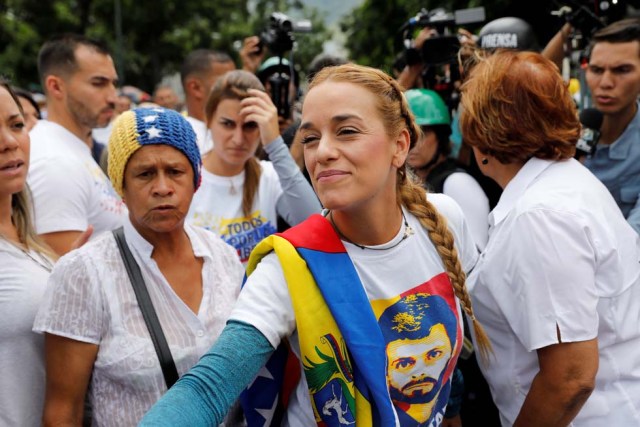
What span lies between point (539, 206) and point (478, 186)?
3.87 feet

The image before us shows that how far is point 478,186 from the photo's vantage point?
315 centimetres

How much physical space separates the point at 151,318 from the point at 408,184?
3.09ft

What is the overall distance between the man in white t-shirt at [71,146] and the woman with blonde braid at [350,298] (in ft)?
5.64

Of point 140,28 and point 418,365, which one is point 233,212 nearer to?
point 418,365

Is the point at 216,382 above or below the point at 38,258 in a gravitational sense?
below

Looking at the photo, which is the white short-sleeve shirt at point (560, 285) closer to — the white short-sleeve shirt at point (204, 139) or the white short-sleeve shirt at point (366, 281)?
the white short-sleeve shirt at point (366, 281)

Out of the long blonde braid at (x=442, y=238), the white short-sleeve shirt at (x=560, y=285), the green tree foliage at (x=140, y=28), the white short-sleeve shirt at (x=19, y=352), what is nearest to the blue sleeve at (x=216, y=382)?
the long blonde braid at (x=442, y=238)

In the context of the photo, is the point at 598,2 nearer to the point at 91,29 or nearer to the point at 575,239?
the point at 575,239

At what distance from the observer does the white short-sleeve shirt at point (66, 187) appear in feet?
10.3

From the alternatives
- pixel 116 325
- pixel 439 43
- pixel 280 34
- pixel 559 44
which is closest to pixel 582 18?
pixel 559 44

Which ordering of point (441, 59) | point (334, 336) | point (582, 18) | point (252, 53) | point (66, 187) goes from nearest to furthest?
point (334, 336), point (66, 187), point (582, 18), point (441, 59), point (252, 53)

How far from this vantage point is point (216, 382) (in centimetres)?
150

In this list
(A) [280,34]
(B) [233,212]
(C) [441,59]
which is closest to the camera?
(B) [233,212]

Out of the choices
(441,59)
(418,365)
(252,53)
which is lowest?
(418,365)
